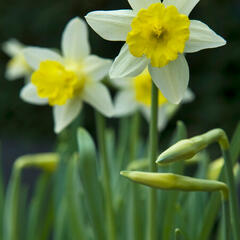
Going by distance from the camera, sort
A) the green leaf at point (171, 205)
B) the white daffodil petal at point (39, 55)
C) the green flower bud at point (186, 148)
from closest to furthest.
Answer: the green flower bud at point (186, 148) < the green leaf at point (171, 205) < the white daffodil petal at point (39, 55)

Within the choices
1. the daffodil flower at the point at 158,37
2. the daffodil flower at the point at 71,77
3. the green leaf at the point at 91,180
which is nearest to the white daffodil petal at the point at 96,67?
the daffodil flower at the point at 71,77

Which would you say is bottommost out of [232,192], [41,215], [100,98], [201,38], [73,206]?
[41,215]

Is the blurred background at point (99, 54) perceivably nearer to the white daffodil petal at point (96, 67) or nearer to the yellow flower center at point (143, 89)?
the yellow flower center at point (143, 89)

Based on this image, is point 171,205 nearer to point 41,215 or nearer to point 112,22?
point 112,22

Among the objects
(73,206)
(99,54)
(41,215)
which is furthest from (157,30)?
(99,54)

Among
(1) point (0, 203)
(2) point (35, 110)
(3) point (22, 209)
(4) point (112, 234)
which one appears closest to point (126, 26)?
(4) point (112, 234)

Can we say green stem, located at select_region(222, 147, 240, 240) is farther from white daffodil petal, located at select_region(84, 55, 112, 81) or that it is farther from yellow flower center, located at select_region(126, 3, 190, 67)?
white daffodil petal, located at select_region(84, 55, 112, 81)
